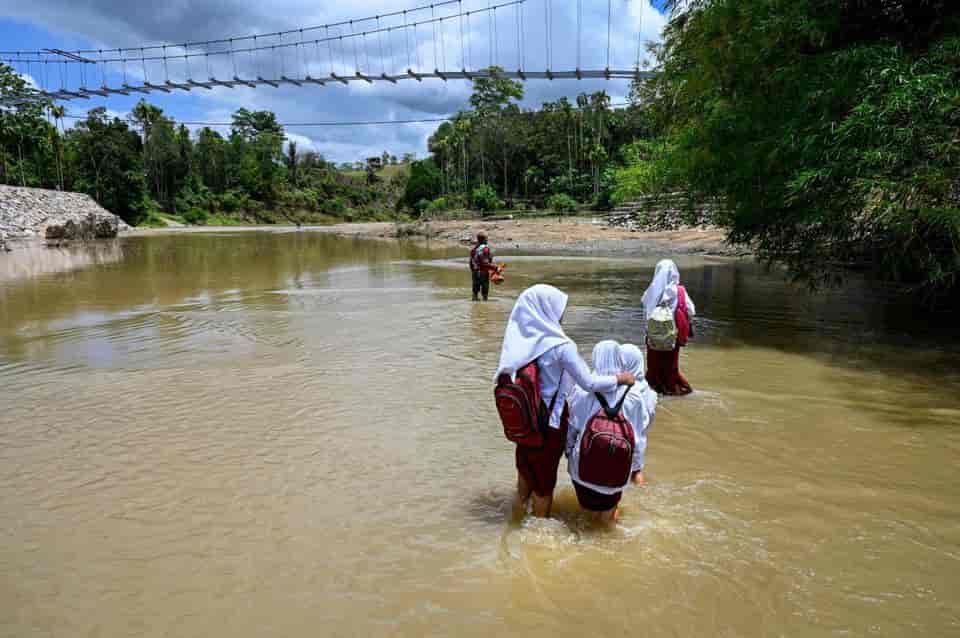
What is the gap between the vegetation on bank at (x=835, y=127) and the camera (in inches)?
290

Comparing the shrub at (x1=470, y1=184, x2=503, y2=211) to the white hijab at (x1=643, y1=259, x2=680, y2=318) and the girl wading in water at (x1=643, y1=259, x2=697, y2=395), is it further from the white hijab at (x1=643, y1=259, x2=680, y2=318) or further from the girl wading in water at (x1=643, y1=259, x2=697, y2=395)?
the white hijab at (x1=643, y1=259, x2=680, y2=318)

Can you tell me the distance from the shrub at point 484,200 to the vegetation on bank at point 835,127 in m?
43.4

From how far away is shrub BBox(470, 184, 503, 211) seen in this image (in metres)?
55.8

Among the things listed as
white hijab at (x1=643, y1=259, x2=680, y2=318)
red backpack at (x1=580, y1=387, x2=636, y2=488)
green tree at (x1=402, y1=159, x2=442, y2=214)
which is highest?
green tree at (x1=402, y1=159, x2=442, y2=214)

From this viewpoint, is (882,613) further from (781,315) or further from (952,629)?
(781,315)

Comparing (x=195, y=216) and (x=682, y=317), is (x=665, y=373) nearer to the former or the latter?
(x=682, y=317)

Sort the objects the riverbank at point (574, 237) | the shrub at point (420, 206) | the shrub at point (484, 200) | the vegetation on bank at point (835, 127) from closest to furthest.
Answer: the vegetation on bank at point (835, 127) < the riverbank at point (574, 237) < the shrub at point (484, 200) < the shrub at point (420, 206)

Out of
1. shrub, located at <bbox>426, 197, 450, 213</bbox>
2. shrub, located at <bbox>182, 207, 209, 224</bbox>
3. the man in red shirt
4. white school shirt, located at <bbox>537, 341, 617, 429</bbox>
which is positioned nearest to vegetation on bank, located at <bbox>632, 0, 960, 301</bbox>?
the man in red shirt

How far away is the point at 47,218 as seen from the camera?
157 ft

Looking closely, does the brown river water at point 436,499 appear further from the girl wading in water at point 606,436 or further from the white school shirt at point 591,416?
the white school shirt at point 591,416

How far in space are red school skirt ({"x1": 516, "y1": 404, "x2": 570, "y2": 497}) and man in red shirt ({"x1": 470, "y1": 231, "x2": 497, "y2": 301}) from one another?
994 cm

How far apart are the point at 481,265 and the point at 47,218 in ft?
160

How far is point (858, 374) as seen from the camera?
7711mm

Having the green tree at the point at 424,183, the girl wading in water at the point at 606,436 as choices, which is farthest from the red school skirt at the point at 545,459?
the green tree at the point at 424,183
